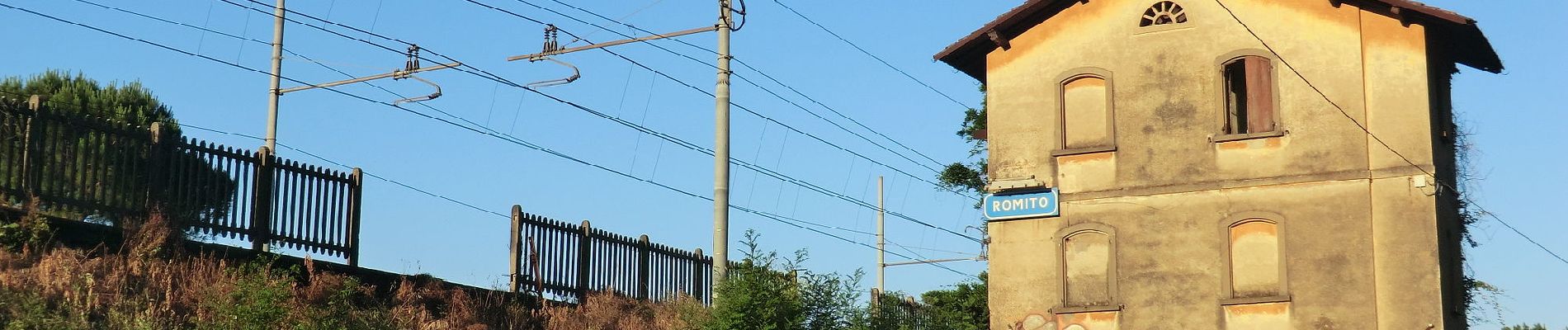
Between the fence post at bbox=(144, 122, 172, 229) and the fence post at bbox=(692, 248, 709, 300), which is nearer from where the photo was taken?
the fence post at bbox=(144, 122, 172, 229)

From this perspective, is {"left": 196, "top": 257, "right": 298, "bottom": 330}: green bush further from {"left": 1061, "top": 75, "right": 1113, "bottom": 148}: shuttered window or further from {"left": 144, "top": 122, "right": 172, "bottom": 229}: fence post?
{"left": 1061, "top": 75, "right": 1113, "bottom": 148}: shuttered window

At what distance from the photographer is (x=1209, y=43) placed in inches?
934

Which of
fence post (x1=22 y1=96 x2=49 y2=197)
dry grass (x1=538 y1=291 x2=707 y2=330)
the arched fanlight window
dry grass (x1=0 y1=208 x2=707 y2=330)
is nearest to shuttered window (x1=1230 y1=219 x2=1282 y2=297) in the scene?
the arched fanlight window

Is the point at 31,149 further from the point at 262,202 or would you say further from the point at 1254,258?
the point at 1254,258

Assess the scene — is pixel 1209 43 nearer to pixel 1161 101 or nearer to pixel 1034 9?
pixel 1161 101

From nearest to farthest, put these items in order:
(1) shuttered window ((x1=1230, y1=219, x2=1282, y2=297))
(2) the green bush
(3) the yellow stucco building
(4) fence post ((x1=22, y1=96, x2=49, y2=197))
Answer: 1. (4) fence post ((x1=22, y1=96, x2=49, y2=197))
2. (2) the green bush
3. (3) the yellow stucco building
4. (1) shuttered window ((x1=1230, y1=219, x2=1282, y2=297))

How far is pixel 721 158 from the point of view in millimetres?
22844

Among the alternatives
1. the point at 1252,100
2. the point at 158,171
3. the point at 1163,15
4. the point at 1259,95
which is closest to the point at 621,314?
the point at 158,171

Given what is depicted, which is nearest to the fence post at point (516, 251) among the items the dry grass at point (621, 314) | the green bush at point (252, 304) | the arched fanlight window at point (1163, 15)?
the dry grass at point (621, 314)

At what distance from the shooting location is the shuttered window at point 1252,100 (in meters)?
23.3

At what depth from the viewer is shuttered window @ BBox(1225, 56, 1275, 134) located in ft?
76.4

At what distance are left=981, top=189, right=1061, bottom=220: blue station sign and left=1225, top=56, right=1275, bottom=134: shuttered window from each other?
9.28ft

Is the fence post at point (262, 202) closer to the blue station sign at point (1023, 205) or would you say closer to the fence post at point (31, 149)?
the fence post at point (31, 149)

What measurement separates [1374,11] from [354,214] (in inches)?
575
